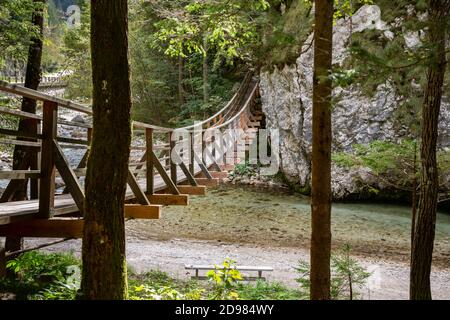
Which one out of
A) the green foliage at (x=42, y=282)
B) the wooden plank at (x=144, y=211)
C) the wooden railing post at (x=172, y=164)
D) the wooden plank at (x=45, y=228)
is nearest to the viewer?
the wooden plank at (x=45, y=228)

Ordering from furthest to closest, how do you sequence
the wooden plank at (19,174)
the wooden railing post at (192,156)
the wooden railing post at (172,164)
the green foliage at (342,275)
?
the wooden railing post at (192,156) < the wooden railing post at (172,164) < the green foliage at (342,275) < the wooden plank at (19,174)

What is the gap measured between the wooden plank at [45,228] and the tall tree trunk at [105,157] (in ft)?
3.08

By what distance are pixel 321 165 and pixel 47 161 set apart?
2717 mm

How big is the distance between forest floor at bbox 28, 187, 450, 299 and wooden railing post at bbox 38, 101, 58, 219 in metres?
4.30

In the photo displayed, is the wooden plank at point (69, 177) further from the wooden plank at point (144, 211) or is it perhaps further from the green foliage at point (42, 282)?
the wooden plank at point (144, 211)

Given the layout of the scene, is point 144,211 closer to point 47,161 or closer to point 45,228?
point 45,228

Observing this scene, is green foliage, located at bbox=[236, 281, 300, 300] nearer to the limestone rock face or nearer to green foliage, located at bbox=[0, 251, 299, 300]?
green foliage, located at bbox=[0, 251, 299, 300]

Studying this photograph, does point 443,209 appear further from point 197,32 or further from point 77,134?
point 77,134

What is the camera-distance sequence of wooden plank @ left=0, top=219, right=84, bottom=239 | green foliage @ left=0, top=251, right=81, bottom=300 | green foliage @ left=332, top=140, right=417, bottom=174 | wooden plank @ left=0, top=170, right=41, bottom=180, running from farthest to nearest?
green foliage @ left=332, top=140, right=417, bottom=174, green foliage @ left=0, top=251, right=81, bottom=300, wooden plank @ left=0, top=219, right=84, bottom=239, wooden plank @ left=0, top=170, right=41, bottom=180

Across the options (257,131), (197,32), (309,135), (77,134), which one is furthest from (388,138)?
(77,134)

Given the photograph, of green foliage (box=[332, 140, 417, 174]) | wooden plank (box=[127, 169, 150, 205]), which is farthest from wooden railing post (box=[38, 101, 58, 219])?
green foliage (box=[332, 140, 417, 174])

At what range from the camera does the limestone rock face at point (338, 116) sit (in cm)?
1338

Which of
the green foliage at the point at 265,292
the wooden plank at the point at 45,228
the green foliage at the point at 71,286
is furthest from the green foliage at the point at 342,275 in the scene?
the wooden plank at the point at 45,228

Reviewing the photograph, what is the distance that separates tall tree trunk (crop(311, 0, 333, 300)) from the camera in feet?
12.0
